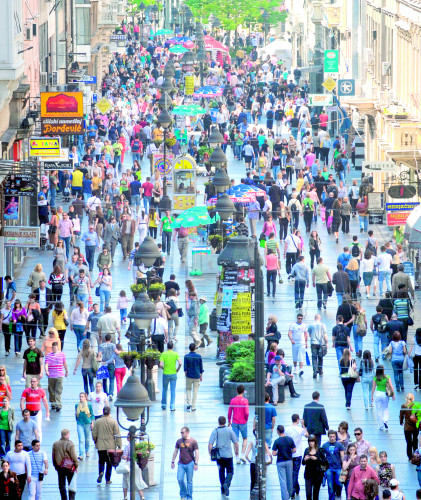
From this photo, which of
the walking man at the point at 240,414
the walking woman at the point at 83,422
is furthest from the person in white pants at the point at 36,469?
the walking man at the point at 240,414

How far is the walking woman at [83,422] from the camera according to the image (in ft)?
81.6

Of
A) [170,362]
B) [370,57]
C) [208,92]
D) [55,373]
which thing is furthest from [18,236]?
[208,92]

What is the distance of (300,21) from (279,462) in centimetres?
8005

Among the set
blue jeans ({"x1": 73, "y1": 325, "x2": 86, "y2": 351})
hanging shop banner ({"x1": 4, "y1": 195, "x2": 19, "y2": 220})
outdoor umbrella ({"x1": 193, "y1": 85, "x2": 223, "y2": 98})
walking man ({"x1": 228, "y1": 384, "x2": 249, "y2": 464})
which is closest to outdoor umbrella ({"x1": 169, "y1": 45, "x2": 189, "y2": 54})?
outdoor umbrella ({"x1": 193, "y1": 85, "x2": 223, "y2": 98})

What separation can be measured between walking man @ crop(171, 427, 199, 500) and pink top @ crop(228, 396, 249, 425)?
186 cm

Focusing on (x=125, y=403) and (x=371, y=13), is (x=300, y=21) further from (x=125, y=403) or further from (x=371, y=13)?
(x=125, y=403)

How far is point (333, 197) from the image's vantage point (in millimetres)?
46438

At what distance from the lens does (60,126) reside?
4419 centimetres

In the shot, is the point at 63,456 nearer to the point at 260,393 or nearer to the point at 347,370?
the point at 260,393

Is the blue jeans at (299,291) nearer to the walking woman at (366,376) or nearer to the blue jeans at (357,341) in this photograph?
the blue jeans at (357,341)

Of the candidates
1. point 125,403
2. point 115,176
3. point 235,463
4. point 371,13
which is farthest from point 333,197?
point 125,403

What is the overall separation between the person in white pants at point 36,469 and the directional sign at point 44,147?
778 inches

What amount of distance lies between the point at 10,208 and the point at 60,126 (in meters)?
6.71

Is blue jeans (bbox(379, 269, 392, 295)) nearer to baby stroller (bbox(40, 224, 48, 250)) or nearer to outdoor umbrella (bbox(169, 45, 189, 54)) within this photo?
baby stroller (bbox(40, 224, 48, 250))
